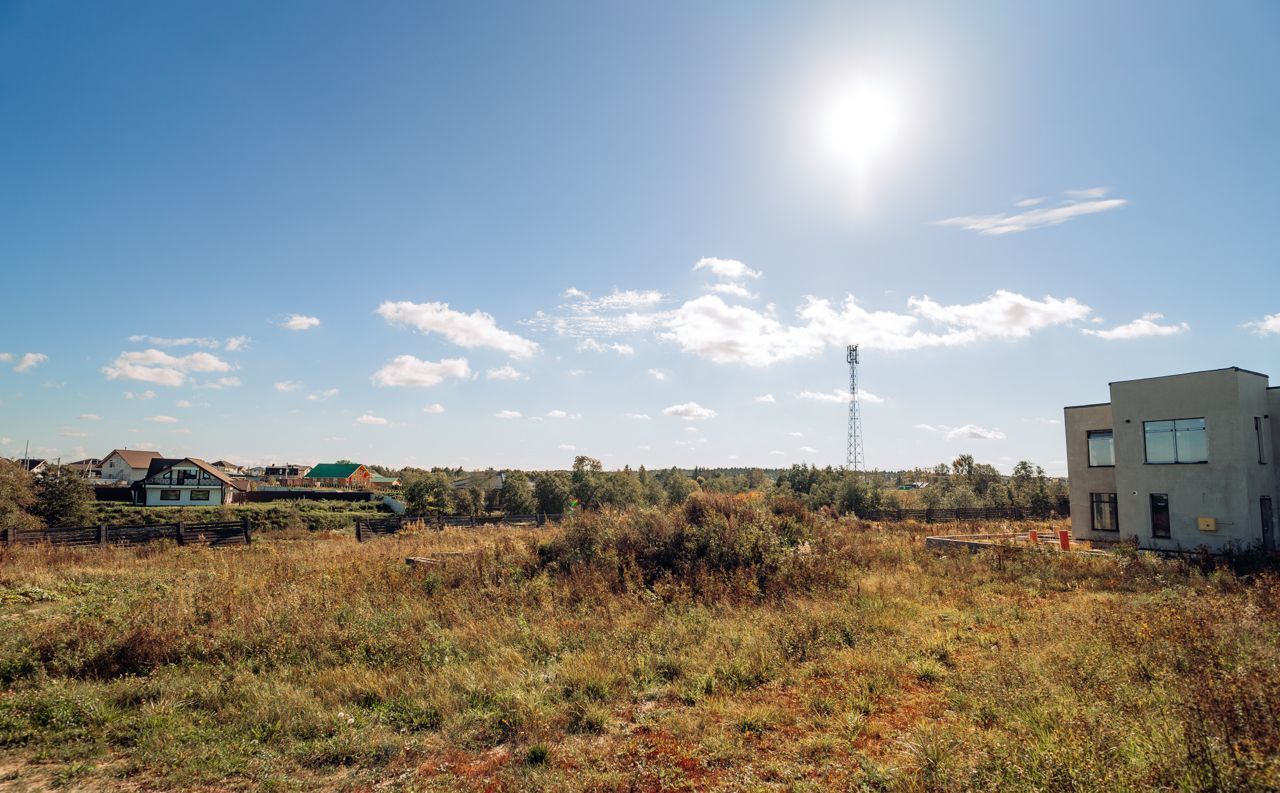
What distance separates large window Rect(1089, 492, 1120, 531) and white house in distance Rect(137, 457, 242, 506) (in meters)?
79.0

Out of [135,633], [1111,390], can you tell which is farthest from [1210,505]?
[135,633]

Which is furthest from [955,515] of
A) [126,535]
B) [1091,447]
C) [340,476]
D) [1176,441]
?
[340,476]

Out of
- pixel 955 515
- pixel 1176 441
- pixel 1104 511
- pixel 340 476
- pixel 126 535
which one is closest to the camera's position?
pixel 1176 441

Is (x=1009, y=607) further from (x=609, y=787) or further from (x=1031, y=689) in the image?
(x=609, y=787)

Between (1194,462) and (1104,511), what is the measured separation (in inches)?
173

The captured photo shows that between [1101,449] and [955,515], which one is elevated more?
[1101,449]

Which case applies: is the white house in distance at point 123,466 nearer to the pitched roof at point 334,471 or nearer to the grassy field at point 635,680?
the pitched roof at point 334,471

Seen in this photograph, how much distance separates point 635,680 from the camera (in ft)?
26.5

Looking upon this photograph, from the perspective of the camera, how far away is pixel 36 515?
3838 cm

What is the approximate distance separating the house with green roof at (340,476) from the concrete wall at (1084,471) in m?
101

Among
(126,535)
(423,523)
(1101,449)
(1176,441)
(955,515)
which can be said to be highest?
(1176,441)

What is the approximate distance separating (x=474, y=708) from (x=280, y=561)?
526 inches

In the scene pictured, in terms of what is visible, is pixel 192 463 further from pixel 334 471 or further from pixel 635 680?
pixel 635 680

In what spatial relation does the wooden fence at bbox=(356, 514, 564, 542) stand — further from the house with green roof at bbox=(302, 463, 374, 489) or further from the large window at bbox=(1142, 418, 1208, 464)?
the house with green roof at bbox=(302, 463, 374, 489)
